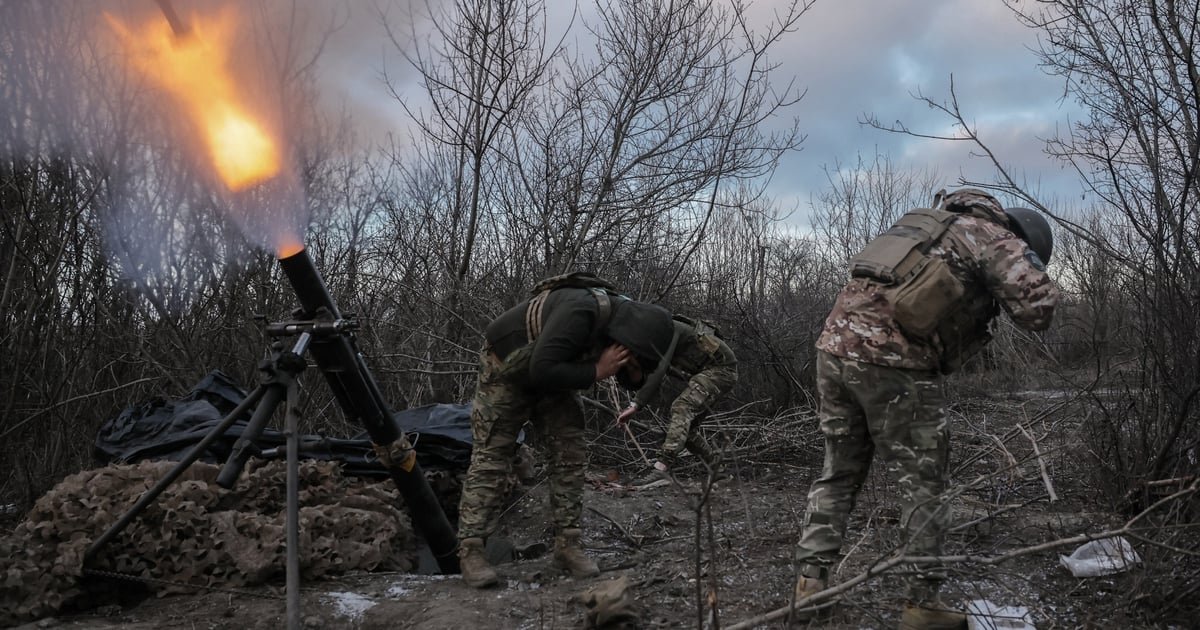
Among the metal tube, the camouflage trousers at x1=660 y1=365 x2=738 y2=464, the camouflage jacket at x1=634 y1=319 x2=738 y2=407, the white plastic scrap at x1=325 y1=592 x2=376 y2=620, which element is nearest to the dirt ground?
the white plastic scrap at x1=325 y1=592 x2=376 y2=620

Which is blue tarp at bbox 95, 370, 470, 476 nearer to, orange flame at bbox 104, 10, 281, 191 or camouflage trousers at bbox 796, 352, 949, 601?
orange flame at bbox 104, 10, 281, 191

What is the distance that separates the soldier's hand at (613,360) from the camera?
4070mm

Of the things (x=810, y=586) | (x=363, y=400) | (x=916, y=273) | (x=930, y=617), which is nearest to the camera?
(x=930, y=617)

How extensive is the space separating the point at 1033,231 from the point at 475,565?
3054 mm

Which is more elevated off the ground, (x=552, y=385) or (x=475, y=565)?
(x=552, y=385)

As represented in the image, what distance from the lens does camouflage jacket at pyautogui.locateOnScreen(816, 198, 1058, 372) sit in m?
3.08

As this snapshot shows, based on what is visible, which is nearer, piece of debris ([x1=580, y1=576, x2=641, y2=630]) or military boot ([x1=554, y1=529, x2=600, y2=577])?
piece of debris ([x1=580, y1=576, x2=641, y2=630])

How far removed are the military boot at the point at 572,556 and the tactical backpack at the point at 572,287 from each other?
44.0 inches

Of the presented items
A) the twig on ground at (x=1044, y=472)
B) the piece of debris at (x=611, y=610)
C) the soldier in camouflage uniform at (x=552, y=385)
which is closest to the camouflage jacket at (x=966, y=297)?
the twig on ground at (x=1044, y=472)

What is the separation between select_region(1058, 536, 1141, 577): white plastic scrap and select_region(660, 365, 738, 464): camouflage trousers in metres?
1.77

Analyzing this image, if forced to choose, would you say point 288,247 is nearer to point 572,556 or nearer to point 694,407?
point 694,407

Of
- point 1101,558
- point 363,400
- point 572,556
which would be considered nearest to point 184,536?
point 363,400

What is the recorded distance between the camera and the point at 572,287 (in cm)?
422

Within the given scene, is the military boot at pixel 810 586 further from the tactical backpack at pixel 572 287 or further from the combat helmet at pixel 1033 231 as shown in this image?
the combat helmet at pixel 1033 231
